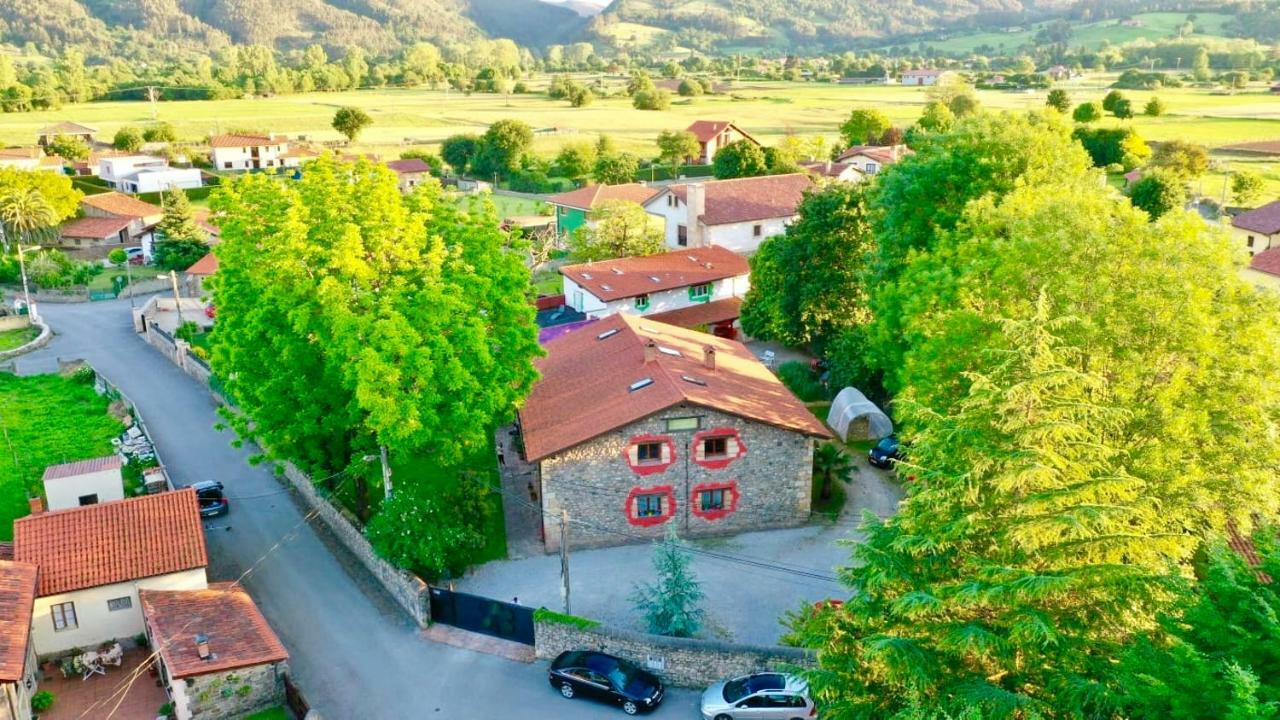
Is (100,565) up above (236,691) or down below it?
above

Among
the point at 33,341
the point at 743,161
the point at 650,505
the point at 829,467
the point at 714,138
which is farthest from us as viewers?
the point at 714,138

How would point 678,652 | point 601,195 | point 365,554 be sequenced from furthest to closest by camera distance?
point 601,195, point 365,554, point 678,652

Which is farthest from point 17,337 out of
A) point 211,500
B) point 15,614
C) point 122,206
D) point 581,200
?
point 15,614

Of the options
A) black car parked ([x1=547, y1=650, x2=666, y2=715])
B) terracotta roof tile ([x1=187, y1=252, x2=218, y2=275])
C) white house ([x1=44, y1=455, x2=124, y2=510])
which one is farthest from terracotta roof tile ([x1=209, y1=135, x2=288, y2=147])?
black car parked ([x1=547, y1=650, x2=666, y2=715])

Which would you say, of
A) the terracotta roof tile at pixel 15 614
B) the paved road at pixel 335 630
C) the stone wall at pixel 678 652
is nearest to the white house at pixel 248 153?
the paved road at pixel 335 630

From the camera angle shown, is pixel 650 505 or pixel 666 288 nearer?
pixel 650 505

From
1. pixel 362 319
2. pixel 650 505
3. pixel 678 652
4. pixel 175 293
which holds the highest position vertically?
pixel 362 319

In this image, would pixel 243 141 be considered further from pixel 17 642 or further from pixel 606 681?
pixel 606 681

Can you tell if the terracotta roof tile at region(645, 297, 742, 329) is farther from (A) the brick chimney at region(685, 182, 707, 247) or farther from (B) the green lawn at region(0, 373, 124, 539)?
(B) the green lawn at region(0, 373, 124, 539)
